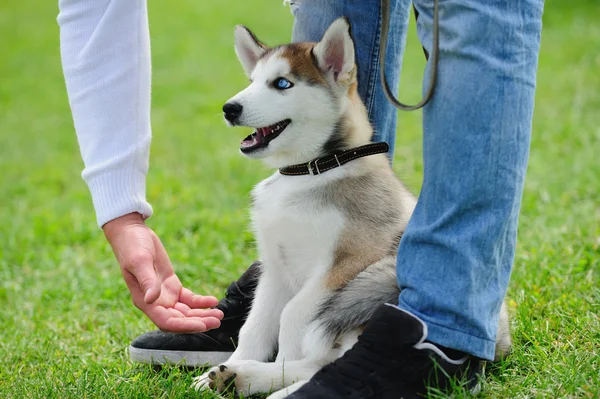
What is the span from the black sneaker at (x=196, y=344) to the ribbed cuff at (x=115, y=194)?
0.48 metres

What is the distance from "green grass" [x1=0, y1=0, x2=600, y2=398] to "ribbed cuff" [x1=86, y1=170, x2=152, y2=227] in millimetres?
515

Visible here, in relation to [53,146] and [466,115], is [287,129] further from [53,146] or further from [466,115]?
[53,146]

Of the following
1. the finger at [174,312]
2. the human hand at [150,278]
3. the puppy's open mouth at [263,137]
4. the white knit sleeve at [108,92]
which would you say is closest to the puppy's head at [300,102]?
the puppy's open mouth at [263,137]

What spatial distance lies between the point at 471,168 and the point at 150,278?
3.07 ft

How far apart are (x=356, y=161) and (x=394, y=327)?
66 cm

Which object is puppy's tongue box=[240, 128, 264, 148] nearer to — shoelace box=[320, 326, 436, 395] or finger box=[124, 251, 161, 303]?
finger box=[124, 251, 161, 303]

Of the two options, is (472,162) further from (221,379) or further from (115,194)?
(115,194)

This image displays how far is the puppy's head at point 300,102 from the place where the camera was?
2.43 m

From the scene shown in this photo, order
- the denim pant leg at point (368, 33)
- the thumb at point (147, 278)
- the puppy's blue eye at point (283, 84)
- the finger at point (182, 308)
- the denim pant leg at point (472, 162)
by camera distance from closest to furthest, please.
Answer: the denim pant leg at point (472, 162), the thumb at point (147, 278), the finger at point (182, 308), the puppy's blue eye at point (283, 84), the denim pant leg at point (368, 33)

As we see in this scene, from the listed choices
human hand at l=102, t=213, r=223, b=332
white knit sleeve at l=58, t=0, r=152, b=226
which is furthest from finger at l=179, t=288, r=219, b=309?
white knit sleeve at l=58, t=0, r=152, b=226

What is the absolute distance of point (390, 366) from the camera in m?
1.96

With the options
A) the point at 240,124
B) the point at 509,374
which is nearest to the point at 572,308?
the point at 509,374

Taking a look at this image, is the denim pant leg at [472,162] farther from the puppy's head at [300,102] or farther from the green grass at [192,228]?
the puppy's head at [300,102]

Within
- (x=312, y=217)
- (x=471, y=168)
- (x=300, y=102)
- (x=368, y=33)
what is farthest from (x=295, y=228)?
(x=368, y=33)
